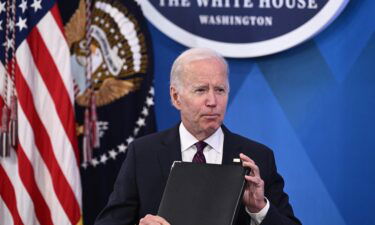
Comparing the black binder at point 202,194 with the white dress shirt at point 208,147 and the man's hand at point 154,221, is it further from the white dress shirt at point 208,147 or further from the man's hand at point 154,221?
the white dress shirt at point 208,147

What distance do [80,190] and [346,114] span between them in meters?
1.38

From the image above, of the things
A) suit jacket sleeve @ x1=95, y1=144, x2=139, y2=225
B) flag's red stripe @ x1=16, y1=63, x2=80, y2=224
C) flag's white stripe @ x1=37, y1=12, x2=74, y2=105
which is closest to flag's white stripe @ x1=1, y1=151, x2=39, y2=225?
flag's red stripe @ x1=16, y1=63, x2=80, y2=224

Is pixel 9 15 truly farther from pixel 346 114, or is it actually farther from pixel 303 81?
pixel 346 114

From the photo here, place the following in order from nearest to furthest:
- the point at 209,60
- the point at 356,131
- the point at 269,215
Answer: the point at 269,215 → the point at 209,60 → the point at 356,131

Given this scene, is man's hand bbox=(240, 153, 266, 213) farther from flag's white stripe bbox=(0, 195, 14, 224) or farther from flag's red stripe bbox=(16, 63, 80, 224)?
flag's white stripe bbox=(0, 195, 14, 224)

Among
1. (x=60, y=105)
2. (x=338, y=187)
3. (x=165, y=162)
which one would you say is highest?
(x=60, y=105)

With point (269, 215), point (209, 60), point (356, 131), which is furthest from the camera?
point (356, 131)

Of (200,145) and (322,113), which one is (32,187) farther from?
(322,113)

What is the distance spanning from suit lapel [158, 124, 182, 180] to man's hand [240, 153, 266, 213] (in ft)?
1.16

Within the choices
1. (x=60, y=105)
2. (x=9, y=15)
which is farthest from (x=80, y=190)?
(x=9, y=15)

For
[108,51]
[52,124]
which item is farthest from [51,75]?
[108,51]

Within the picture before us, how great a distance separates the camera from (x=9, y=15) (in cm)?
340

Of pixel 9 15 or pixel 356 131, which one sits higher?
pixel 9 15

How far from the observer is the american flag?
3379 millimetres
